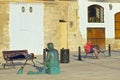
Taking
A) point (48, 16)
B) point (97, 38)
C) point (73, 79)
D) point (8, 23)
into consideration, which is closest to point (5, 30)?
point (8, 23)

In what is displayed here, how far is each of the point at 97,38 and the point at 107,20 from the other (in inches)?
73.2

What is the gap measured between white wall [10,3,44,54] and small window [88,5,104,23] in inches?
265

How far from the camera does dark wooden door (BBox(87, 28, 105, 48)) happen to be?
35.7 meters

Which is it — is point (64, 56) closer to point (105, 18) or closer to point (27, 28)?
point (27, 28)

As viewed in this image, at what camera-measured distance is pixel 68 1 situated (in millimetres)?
33781

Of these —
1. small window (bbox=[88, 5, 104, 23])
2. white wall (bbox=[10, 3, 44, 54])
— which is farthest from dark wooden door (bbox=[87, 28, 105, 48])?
white wall (bbox=[10, 3, 44, 54])

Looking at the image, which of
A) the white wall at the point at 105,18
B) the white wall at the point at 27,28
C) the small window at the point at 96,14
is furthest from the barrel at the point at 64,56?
the small window at the point at 96,14

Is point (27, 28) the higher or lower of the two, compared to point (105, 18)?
lower

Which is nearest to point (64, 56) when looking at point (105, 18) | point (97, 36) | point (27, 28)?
point (27, 28)

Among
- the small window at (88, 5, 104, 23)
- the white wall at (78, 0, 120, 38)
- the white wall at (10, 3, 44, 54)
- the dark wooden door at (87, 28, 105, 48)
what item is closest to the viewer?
the white wall at (10, 3, 44, 54)

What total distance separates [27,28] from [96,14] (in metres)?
8.75

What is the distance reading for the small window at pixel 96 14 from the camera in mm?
35875

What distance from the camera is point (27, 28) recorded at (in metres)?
29.9

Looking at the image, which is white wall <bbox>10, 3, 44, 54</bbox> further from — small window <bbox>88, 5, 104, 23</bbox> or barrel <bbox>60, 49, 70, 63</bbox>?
small window <bbox>88, 5, 104, 23</bbox>
